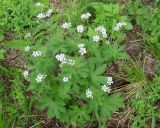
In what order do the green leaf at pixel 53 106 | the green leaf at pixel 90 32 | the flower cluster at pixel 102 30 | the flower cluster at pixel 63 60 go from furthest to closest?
1. the green leaf at pixel 90 32
2. the flower cluster at pixel 102 30
3. the green leaf at pixel 53 106
4. the flower cluster at pixel 63 60

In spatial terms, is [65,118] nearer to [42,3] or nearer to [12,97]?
[12,97]

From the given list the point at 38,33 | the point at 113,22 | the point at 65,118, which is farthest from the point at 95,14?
the point at 65,118

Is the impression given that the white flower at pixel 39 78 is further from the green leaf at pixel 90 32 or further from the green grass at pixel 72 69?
the green leaf at pixel 90 32

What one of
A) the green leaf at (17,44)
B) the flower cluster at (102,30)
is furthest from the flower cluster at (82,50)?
the green leaf at (17,44)

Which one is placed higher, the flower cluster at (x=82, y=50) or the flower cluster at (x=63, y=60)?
the flower cluster at (x=63, y=60)

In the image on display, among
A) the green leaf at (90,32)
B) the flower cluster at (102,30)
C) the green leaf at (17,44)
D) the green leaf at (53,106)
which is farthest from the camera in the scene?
the green leaf at (17,44)

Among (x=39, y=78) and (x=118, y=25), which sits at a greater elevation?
(x=118, y=25)

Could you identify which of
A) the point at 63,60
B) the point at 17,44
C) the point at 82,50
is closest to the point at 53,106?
the point at 63,60

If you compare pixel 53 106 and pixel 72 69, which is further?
pixel 53 106

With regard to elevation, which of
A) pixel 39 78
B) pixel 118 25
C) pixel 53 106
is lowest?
pixel 53 106

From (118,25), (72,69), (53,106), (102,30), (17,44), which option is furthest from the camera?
(17,44)

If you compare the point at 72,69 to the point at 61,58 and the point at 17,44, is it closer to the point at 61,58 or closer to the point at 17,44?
the point at 61,58
